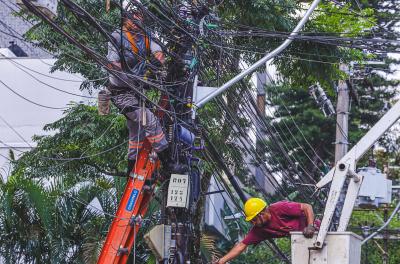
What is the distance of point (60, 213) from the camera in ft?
54.4

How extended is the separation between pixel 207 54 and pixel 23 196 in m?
4.14

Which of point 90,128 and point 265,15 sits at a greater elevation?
point 265,15

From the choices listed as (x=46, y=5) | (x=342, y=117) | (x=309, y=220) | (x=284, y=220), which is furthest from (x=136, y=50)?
(x=342, y=117)

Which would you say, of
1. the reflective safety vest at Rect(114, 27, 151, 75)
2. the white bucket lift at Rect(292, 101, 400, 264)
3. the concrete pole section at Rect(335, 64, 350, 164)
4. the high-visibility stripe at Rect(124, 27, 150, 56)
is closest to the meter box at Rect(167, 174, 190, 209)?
the reflective safety vest at Rect(114, 27, 151, 75)

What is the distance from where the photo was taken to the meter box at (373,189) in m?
20.4

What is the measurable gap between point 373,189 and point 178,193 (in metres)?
8.52

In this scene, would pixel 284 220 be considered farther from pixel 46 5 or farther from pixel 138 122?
pixel 46 5

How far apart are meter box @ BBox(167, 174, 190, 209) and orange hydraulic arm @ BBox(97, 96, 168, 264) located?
15.4 inches

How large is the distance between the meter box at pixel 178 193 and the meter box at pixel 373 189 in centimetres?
809

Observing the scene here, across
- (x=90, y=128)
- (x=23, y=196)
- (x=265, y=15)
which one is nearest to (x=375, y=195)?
(x=265, y=15)

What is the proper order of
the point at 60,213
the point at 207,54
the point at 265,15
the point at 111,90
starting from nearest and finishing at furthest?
the point at 111,90 < the point at 207,54 < the point at 60,213 < the point at 265,15

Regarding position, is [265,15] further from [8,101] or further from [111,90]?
[8,101]

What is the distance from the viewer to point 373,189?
2055 centimetres

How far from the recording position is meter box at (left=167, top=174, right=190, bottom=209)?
13.0 meters
